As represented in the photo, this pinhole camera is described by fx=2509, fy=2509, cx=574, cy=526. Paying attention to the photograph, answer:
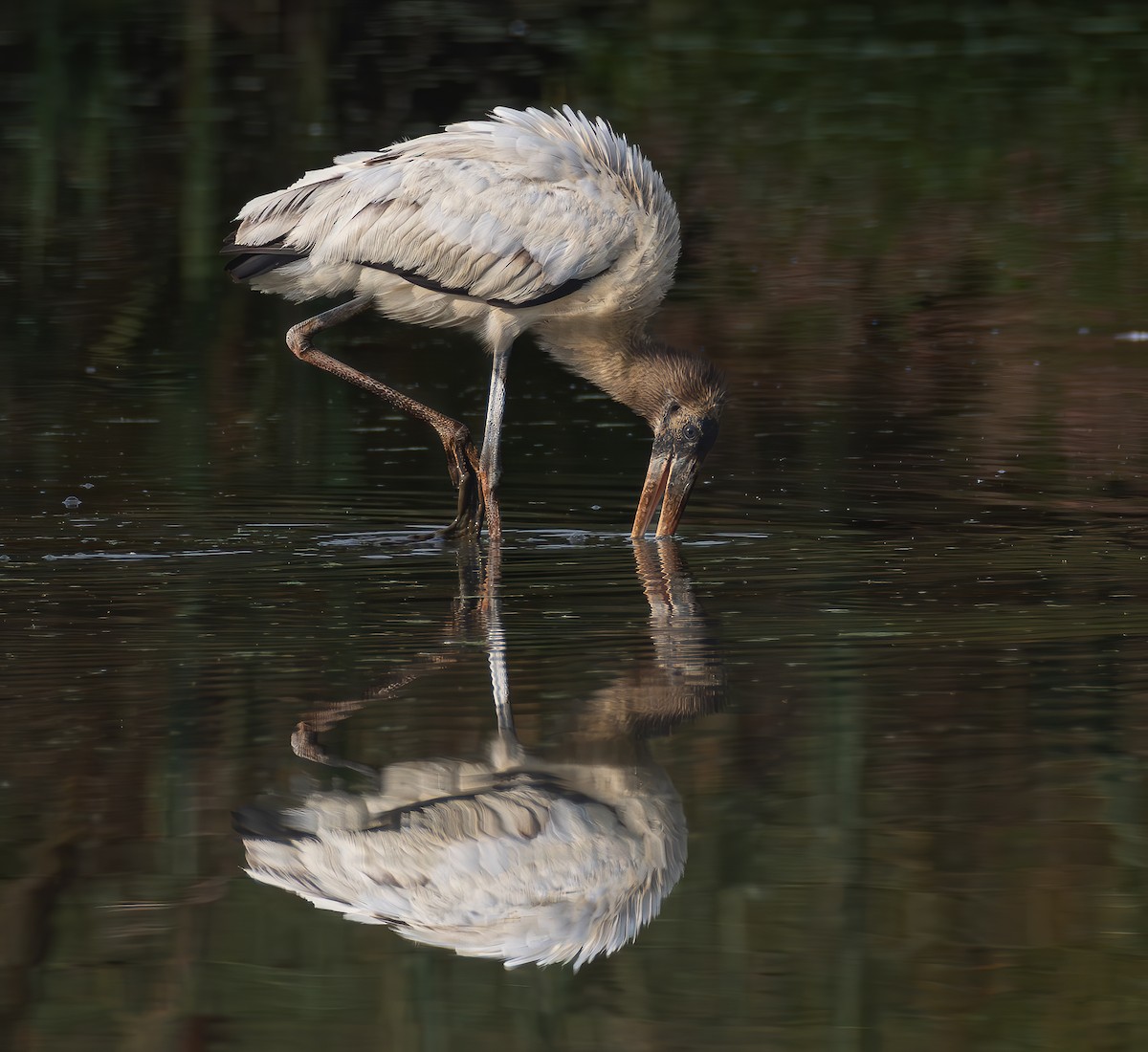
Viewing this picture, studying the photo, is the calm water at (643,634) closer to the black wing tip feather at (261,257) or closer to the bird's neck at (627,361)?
the bird's neck at (627,361)

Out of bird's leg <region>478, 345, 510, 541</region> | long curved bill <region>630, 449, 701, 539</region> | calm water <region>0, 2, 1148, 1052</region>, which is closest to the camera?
calm water <region>0, 2, 1148, 1052</region>

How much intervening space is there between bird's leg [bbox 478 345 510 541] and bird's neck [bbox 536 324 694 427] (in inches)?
13.4

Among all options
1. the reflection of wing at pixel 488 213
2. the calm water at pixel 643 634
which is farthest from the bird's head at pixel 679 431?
the reflection of wing at pixel 488 213

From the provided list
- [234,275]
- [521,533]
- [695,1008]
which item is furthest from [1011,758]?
[234,275]

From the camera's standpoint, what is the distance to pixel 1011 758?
563 cm

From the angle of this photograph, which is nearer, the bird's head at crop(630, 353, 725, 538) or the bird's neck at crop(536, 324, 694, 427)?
the bird's head at crop(630, 353, 725, 538)

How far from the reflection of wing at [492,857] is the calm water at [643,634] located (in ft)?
0.10

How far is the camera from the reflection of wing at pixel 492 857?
459cm

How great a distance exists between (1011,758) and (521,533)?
12.4ft

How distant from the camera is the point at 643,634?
23.6ft

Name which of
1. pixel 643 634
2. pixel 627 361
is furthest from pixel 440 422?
pixel 643 634

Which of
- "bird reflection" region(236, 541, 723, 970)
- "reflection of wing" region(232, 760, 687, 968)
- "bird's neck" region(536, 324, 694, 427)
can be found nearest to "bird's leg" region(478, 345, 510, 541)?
"bird's neck" region(536, 324, 694, 427)

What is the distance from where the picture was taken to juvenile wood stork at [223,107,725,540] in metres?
9.36

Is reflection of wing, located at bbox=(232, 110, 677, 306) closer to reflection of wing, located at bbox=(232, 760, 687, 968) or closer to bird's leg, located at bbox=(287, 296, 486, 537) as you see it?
bird's leg, located at bbox=(287, 296, 486, 537)
